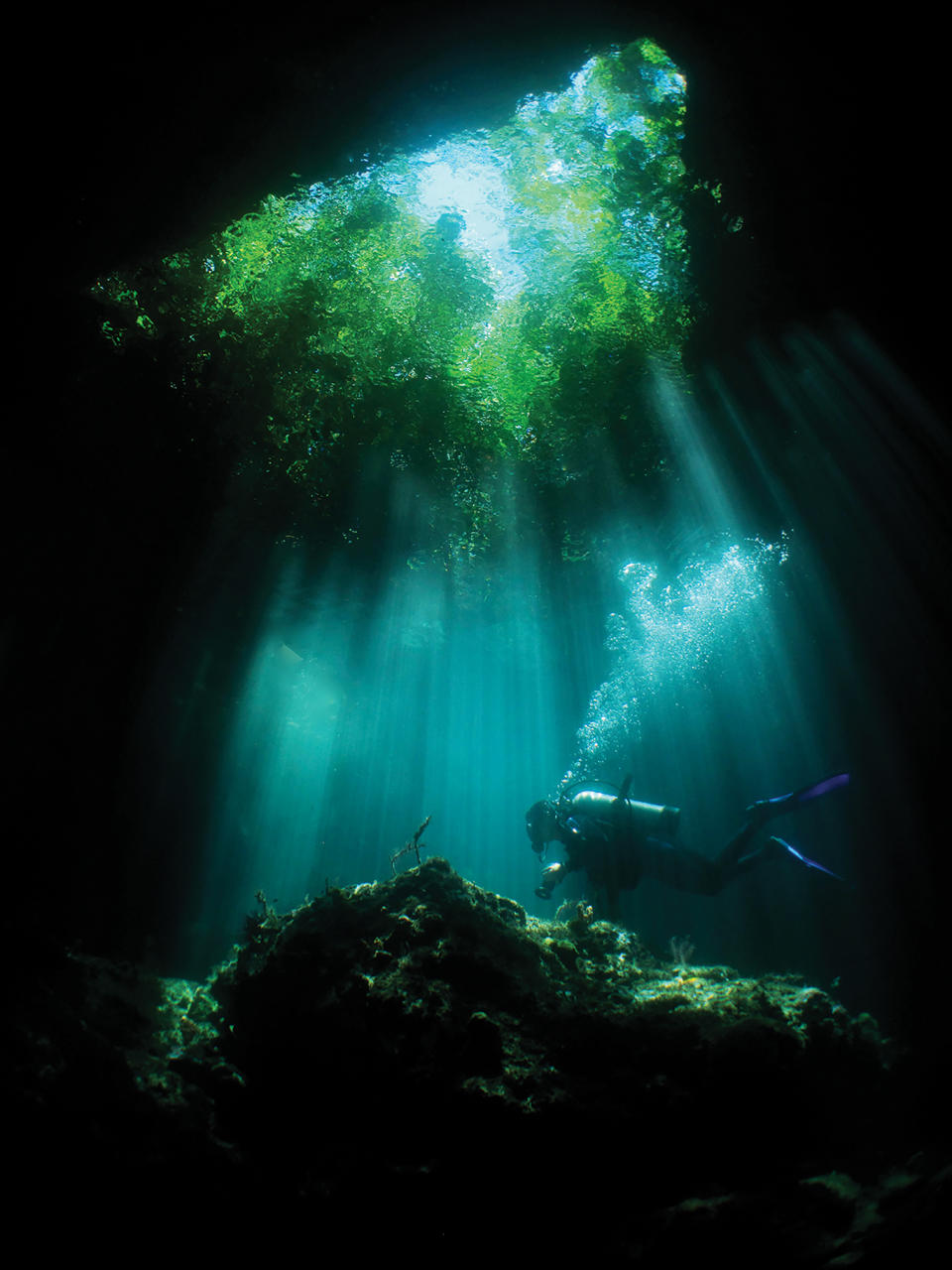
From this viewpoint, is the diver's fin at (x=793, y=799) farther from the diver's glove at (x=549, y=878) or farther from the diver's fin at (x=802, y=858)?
the diver's glove at (x=549, y=878)

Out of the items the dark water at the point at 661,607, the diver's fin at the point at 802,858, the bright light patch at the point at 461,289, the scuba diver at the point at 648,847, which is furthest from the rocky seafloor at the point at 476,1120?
the bright light patch at the point at 461,289

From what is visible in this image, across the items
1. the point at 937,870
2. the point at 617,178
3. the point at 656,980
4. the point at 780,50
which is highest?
the point at 617,178

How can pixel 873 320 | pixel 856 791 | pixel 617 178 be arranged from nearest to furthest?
pixel 873 320
pixel 617 178
pixel 856 791

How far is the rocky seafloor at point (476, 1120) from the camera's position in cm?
281

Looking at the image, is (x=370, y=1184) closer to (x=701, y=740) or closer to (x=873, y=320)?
(x=873, y=320)

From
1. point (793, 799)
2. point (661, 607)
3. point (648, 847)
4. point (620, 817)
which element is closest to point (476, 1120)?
point (620, 817)

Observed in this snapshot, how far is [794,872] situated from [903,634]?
315 inches

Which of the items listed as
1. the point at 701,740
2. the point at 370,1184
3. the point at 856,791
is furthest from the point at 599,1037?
the point at 701,740

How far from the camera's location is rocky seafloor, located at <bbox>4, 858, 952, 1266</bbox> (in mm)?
2812

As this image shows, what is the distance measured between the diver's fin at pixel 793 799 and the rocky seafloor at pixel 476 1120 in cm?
527

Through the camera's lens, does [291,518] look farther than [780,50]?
Yes

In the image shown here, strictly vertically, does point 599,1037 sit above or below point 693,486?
below

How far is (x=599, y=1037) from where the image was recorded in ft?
12.6

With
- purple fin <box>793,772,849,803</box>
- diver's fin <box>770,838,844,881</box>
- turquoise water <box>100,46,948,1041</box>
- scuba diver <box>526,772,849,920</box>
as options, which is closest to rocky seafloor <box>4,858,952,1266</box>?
diver's fin <box>770,838,844,881</box>
